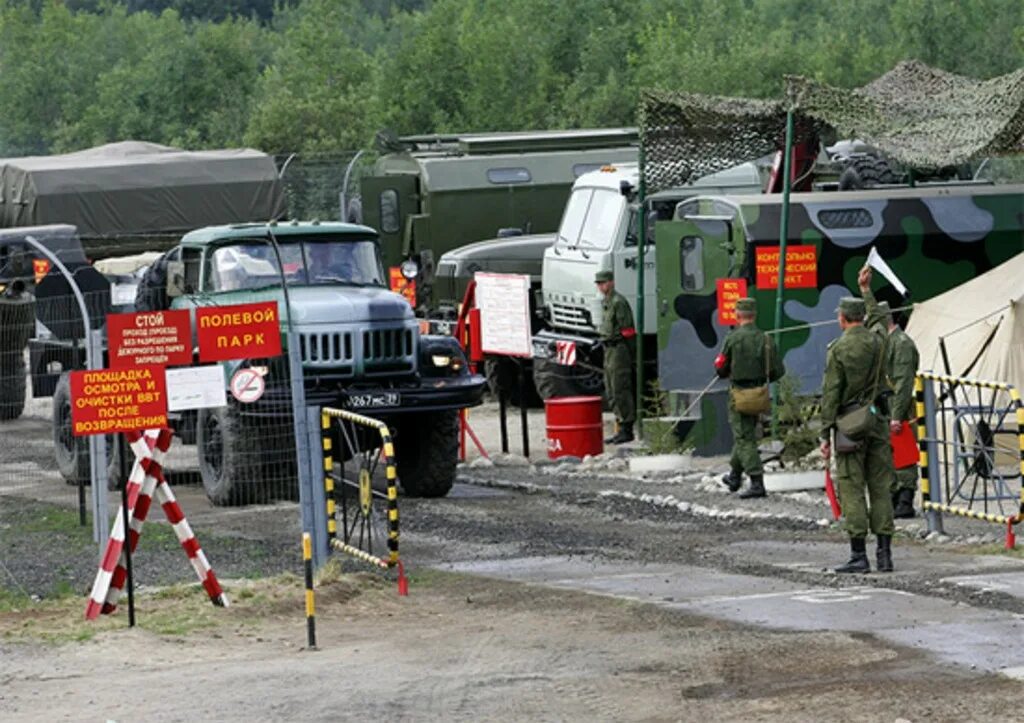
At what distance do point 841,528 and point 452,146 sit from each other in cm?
1548

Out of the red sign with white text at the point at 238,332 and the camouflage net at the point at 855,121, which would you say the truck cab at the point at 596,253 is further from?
the red sign with white text at the point at 238,332

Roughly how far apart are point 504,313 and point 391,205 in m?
8.10

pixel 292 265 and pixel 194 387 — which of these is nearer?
pixel 194 387

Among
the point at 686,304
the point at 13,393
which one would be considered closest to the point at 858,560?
the point at 686,304

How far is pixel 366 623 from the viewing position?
13188mm

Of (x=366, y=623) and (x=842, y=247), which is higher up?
(x=842, y=247)

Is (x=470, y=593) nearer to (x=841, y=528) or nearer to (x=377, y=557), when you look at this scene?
(x=377, y=557)

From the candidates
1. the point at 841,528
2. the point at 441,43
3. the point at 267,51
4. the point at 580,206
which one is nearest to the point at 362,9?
the point at 267,51

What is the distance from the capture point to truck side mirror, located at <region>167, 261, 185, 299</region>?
63.4 ft

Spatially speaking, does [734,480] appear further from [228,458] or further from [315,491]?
[315,491]

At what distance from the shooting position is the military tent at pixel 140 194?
33.4 metres

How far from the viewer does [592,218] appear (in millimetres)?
24906

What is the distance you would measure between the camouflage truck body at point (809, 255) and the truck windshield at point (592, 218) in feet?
8.33

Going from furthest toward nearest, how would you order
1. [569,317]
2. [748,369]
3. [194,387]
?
[569,317], [748,369], [194,387]
